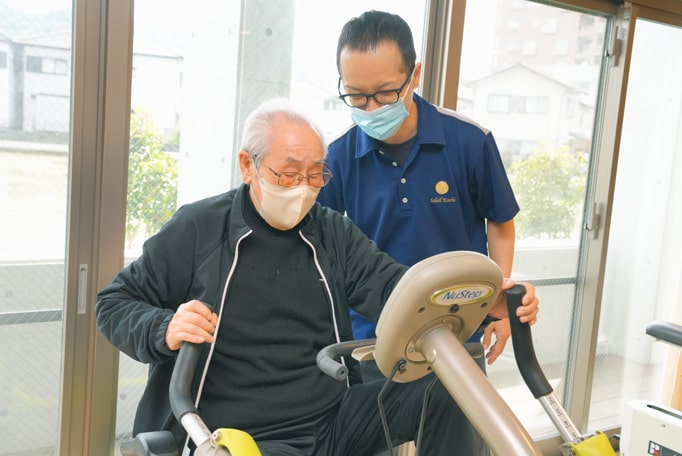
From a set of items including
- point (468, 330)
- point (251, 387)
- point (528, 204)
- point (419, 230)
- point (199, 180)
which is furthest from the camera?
point (528, 204)

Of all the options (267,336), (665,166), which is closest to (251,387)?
(267,336)

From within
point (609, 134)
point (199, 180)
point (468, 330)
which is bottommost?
point (468, 330)

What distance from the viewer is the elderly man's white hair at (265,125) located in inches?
69.8

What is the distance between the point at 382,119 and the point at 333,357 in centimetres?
81

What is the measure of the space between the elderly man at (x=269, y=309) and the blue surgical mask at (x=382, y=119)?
0.85 feet

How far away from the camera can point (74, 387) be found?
232 centimetres

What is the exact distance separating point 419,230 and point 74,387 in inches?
50.1

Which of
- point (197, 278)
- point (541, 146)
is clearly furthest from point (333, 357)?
point (541, 146)

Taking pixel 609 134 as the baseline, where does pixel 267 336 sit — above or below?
below

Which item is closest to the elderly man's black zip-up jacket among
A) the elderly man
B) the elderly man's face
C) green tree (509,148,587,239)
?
the elderly man

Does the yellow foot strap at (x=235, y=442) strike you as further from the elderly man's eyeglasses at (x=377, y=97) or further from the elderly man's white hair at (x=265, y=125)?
the elderly man's eyeglasses at (x=377, y=97)

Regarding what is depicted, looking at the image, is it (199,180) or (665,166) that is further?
(665,166)

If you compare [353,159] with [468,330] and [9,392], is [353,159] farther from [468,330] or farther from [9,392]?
[9,392]

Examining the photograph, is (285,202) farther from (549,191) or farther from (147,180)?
(549,191)
